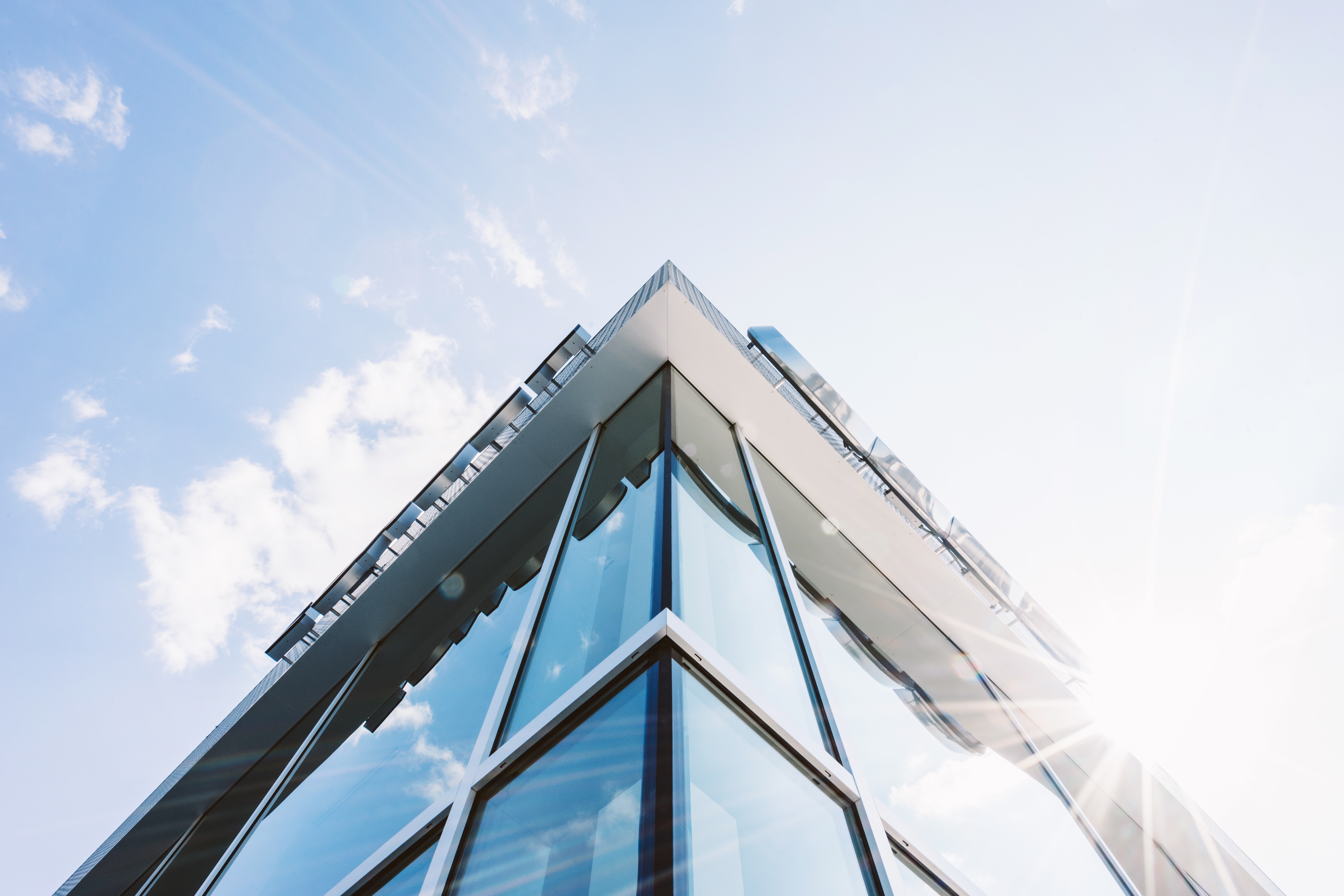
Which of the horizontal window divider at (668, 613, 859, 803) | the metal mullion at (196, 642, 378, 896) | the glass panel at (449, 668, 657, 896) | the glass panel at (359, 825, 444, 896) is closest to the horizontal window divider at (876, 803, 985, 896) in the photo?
the horizontal window divider at (668, 613, 859, 803)

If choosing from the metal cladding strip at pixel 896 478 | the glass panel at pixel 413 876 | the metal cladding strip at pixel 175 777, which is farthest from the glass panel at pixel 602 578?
the metal cladding strip at pixel 175 777

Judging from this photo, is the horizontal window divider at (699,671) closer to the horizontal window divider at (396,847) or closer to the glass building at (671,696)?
the glass building at (671,696)

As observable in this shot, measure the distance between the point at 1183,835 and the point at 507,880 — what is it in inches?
283

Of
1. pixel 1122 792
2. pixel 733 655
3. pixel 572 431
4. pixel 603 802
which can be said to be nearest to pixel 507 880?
pixel 603 802

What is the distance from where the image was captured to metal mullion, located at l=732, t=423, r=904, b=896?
1853 millimetres

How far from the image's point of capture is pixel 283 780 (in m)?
5.41

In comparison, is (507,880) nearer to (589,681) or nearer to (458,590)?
(589,681)

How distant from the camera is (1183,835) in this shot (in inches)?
233

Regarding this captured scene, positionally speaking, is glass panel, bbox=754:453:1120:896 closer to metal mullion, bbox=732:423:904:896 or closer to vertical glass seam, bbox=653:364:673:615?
metal mullion, bbox=732:423:904:896

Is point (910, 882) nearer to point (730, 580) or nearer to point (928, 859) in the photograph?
point (928, 859)

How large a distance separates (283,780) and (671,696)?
5.38 meters

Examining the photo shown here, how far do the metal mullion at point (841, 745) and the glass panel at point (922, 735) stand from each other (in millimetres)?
52

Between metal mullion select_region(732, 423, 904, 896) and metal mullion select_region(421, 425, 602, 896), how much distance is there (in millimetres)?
1226

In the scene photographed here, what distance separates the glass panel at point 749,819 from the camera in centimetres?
155
